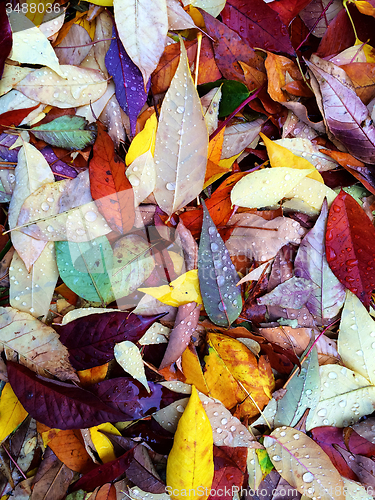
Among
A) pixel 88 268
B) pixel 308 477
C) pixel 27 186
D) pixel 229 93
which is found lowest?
pixel 308 477

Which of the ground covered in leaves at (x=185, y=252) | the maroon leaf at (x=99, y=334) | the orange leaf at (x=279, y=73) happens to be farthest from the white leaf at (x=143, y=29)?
the maroon leaf at (x=99, y=334)

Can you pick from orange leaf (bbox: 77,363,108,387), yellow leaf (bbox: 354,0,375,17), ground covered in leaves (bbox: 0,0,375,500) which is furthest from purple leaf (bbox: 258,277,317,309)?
yellow leaf (bbox: 354,0,375,17)

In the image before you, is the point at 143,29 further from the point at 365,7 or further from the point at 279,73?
the point at 365,7

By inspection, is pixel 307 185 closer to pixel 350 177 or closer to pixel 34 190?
pixel 350 177

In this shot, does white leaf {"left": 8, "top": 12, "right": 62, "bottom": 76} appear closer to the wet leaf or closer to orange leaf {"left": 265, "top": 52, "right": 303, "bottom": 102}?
orange leaf {"left": 265, "top": 52, "right": 303, "bottom": 102}

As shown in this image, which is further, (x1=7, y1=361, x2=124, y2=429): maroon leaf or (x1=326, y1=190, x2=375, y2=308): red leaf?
(x1=326, y1=190, x2=375, y2=308): red leaf

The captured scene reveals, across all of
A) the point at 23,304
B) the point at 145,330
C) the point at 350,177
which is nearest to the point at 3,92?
the point at 23,304

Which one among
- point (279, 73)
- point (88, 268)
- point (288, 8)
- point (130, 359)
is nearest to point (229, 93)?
point (279, 73)
